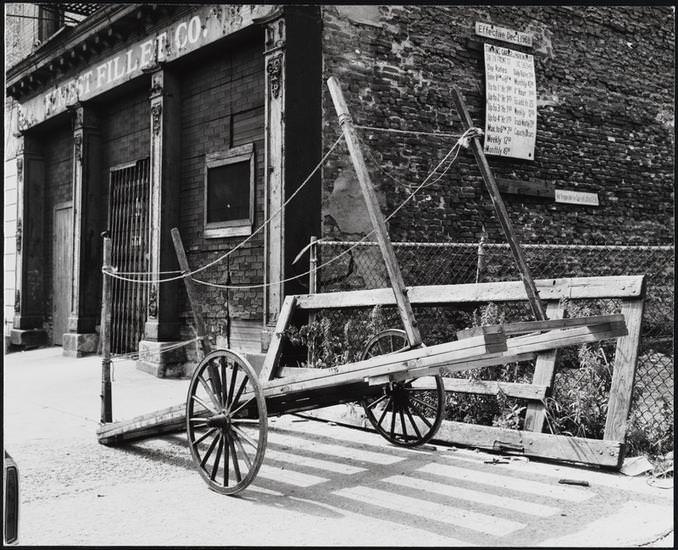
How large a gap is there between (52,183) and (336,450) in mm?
11777

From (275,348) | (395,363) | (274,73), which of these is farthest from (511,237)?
(274,73)

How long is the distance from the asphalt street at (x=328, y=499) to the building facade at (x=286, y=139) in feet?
8.00

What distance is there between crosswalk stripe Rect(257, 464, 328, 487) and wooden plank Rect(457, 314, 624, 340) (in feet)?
5.77

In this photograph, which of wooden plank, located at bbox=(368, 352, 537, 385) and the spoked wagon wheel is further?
the spoked wagon wheel

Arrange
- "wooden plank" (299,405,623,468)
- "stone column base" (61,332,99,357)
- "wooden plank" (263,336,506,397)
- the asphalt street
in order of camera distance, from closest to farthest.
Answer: "wooden plank" (263,336,506,397)
the asphalt street
"wooden plank" (299,405,623,468)
"stone column base" (61,332,99,357)

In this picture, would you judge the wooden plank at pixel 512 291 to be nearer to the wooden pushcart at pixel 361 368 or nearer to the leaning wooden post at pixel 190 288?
the wooden pushcart at pixel 361 368

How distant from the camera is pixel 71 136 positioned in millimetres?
14180

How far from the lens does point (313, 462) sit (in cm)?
535

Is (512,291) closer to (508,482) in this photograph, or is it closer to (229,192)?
(508,482)

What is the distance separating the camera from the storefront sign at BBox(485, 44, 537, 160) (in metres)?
10.4

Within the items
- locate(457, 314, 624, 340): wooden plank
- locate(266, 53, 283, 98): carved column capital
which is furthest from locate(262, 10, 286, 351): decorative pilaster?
locate(457, 314, 624, 340): wooden plank

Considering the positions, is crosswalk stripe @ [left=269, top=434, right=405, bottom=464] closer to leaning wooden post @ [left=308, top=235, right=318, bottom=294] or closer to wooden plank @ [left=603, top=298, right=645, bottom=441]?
wooden plank @ [left=603, top=298, right=645, bottom=441]

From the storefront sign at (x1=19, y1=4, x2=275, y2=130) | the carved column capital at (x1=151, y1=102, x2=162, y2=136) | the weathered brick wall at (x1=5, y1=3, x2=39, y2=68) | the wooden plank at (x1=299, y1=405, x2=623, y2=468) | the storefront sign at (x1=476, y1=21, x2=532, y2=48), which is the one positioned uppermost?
the weathered brick wall at (x1=5, y1=3, x2=39, y2=68)

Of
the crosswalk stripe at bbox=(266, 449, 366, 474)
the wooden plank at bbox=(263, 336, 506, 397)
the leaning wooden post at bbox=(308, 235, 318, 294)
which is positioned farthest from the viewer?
the leaning wooden post at bbox=(308, 235, 318, 294)
